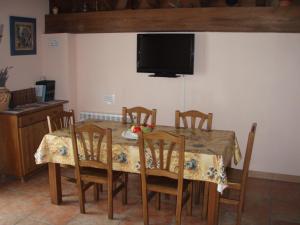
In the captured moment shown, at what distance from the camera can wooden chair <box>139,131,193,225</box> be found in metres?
2.60

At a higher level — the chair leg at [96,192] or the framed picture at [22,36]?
the framed picture at [22,36]

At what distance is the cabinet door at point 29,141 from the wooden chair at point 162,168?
66.3 inches

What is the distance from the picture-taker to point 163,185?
279 centimetres

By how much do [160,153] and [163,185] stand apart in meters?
0.31

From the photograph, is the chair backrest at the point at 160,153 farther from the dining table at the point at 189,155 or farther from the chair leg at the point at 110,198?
the chair leg at the point at 110,198

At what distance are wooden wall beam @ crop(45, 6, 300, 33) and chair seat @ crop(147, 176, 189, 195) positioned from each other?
1.96 meters

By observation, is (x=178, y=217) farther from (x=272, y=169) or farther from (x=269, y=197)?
(x=272, y=169)

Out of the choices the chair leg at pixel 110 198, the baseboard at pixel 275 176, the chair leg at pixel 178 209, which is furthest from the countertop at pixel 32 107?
the baseboard at pixel 275 176

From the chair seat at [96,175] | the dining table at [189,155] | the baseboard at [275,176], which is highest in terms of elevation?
the dining table at [189,155]

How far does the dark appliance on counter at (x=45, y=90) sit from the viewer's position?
4.43 m

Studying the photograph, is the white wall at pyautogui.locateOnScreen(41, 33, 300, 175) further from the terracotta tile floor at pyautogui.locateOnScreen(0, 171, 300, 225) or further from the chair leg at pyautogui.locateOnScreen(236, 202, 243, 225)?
the chair leg at pyautogui.locateOnScreen(236, 202, 243, 225)

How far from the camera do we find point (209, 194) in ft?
9.18

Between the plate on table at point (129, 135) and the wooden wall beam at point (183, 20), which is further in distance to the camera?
the wooden wall beam at point (183, 20)

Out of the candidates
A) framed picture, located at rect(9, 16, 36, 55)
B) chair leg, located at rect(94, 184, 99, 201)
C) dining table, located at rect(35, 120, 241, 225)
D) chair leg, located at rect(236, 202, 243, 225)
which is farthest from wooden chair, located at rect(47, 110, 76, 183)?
chair leg, located at rect(236, 202, 243, 225)
